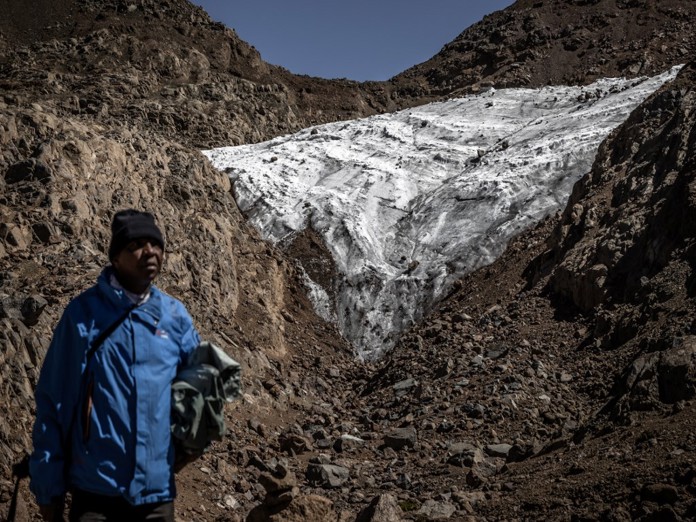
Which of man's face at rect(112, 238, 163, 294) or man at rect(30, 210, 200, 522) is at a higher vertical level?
man's face at rect(112, 238, 163, 294)

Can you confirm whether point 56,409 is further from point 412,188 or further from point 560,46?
point 560,46

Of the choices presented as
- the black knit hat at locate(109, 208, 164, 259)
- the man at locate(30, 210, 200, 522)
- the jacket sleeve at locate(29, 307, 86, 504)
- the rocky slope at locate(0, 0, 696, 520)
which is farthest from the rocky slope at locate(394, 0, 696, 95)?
the jacket sleeve at locate(29, 307, 86, 504)

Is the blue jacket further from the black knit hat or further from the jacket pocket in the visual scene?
the black knit hat

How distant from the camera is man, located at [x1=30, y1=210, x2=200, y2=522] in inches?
139

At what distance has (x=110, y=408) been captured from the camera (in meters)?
3.58

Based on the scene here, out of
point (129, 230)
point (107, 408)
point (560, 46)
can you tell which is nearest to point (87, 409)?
point (107, 408)

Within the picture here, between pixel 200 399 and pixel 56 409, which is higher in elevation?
pixel 56 409

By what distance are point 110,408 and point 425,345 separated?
40.2 feet

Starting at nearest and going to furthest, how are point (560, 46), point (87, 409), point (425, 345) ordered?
point (87, 409) < point (425, 345) < point (560, 46)

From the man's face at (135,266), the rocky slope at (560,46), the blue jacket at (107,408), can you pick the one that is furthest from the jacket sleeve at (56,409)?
the rocky slope at (560,46)

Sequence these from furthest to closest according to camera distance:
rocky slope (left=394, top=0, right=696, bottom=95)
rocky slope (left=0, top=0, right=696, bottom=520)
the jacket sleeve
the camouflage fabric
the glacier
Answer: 1. rocky slope (left=394, top=0, right=696, bottom=95)
2. the glacier
3. rocky slope (left=0, top=0, right=696, bottom=520)
4. the camouflage fabric
5. the jacket sleeve

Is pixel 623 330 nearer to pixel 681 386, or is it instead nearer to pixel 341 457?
pixel 681 386

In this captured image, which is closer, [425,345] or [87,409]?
[87,409]

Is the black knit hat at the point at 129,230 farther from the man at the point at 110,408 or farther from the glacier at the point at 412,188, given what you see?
the glacier at the point at 412,188
